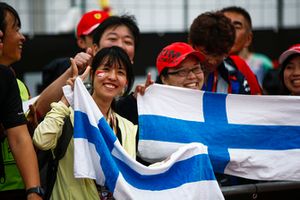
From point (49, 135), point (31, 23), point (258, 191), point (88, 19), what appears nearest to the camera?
point (49, 135)

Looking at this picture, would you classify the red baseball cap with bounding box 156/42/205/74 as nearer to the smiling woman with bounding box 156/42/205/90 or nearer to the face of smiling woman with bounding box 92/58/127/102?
the smiling woman with bounding box 156/42/205/90

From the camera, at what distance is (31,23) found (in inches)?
341

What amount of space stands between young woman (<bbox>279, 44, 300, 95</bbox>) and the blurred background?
3822 mm

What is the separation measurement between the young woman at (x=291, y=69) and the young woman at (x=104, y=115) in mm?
1281

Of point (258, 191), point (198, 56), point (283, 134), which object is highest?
point (198, 56)

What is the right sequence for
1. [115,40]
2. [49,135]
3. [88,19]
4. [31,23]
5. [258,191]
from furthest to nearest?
1. [31,23]
2. [88,19]
3. [115,40]
4. [258,191]
5. [49,135]

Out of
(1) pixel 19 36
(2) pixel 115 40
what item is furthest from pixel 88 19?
(1) pixel 19 36

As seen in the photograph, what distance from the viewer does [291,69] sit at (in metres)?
4.57

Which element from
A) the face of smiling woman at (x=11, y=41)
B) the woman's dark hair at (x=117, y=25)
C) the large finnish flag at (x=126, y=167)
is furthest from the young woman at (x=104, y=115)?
the woman's dark hair at (x=117, y=25)

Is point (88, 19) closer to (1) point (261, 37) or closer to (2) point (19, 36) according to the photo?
(2) point (19, 36)

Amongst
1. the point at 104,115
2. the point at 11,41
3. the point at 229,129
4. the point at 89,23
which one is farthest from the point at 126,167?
the point at 89,23

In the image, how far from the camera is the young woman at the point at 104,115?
3461 mm

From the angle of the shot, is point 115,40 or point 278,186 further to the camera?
point 115,40

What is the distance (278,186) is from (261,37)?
17.1 feet
